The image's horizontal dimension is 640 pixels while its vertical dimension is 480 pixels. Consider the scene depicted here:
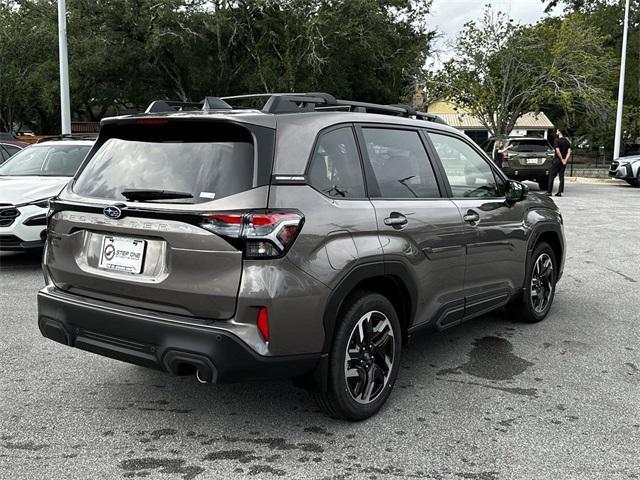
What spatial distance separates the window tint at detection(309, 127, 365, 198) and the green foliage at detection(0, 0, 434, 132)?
79.5 feet

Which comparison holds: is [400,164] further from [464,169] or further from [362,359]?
[362,359]

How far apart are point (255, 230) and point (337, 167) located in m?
0.77

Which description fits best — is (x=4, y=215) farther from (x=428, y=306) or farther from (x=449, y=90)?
(x=449, y=90)

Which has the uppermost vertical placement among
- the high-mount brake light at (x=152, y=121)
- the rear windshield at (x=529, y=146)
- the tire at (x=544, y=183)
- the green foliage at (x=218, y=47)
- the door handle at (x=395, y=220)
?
the green foliage at (x=218, y=47)

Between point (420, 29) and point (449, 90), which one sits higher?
point (420, 29)

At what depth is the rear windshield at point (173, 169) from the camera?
336 cm

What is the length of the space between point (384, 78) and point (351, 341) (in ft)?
102

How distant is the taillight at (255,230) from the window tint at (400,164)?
0.95 meters

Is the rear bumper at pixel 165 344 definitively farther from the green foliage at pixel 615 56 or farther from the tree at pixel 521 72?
the green foliage at pixel 615 56

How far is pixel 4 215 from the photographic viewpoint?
7785mm

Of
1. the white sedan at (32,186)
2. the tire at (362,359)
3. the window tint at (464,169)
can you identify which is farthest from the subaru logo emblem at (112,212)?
the white sedan at (32,186)

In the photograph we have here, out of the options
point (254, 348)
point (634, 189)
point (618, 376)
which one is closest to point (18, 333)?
point (254, 348)

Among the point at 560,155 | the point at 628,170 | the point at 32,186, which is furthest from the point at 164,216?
the point at 628,170

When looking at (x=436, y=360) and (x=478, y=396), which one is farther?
(x=436, y=360)
